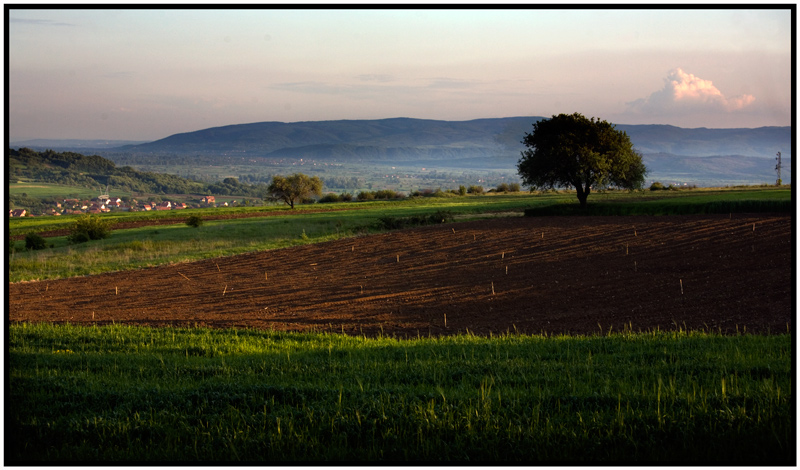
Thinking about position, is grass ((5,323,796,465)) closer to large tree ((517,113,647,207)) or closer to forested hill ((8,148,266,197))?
→ large tree ((517,113,647,207))

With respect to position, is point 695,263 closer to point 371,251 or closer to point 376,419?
point 371,251

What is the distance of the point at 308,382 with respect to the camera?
25.8ft

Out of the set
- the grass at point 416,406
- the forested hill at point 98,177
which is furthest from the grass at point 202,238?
the forested hill at point 98,177

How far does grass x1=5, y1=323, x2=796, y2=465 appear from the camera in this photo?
5.27 meters

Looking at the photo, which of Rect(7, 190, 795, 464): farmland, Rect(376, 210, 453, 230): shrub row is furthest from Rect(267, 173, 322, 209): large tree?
Rect(7, 190, 795, 464): farmland

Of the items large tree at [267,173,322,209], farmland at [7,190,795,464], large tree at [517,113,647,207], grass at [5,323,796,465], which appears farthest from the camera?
large tree at [267,173,322,209]

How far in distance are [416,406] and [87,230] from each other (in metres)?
47.0

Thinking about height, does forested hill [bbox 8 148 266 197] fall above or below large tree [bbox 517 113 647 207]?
above

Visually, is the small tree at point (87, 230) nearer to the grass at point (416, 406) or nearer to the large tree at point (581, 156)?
the large tree at point (581, 156)

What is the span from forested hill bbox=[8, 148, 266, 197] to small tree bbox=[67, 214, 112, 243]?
3860 inches

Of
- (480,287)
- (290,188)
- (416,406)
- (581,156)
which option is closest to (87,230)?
(480,287)

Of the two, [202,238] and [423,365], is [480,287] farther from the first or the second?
[202,238]

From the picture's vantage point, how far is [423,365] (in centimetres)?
895

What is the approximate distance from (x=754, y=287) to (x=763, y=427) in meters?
15.3
